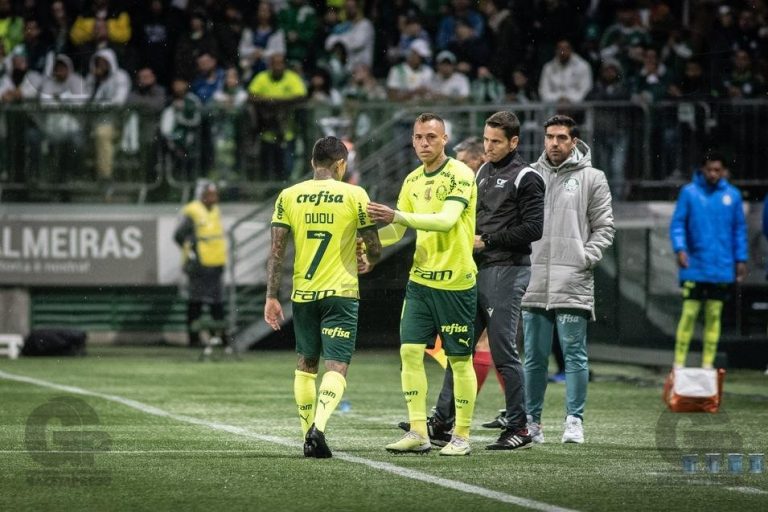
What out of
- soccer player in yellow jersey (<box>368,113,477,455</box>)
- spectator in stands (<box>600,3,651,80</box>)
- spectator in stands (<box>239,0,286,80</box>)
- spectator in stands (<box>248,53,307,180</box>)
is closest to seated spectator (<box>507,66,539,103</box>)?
spectator in stands (<box>600,3,651,80</box>)

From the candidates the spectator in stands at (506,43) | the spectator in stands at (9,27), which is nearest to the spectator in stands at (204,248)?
the spectator in stands at (506,43)

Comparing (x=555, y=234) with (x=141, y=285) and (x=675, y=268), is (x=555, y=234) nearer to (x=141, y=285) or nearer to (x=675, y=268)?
(x=675, y=268)

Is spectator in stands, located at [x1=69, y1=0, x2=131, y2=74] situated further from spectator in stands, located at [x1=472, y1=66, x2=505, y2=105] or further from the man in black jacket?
the man in black jacket

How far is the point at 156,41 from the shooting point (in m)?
24.0

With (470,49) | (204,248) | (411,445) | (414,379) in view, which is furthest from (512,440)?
(470,49)

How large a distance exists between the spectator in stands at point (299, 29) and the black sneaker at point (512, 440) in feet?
46.2

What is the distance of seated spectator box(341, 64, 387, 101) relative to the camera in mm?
22078

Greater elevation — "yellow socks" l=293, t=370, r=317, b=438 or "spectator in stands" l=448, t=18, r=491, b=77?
"spectator in stands" l=448, t=18, r=491, b=77

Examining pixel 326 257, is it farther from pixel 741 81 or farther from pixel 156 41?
pixel 156 41

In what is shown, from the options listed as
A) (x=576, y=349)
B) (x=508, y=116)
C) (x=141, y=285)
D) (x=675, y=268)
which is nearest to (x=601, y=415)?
(x=576, y=349)

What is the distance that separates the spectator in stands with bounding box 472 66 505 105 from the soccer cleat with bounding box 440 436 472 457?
1268 centimetres

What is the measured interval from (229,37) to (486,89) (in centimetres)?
420

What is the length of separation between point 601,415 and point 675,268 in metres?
5.54

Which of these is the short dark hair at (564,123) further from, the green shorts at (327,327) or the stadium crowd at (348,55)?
the stadium crowd at (348,55)
